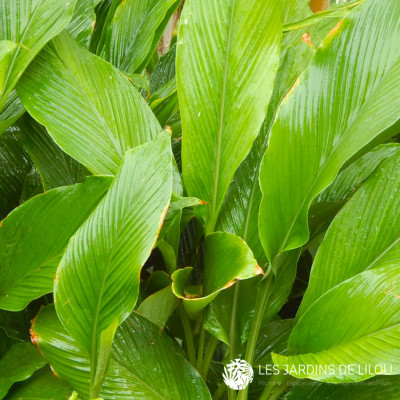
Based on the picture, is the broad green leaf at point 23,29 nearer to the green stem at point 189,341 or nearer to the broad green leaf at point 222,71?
the broad green leaf at point 222,71

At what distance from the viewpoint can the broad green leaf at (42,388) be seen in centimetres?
64

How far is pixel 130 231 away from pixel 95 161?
0.14 m

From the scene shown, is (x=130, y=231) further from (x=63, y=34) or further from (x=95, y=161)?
(x=63, y=34)

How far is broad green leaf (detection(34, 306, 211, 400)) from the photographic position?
629 millimetres

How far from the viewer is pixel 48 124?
66cm

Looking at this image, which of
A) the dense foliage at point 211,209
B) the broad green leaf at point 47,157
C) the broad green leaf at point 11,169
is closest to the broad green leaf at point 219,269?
the dense foliage at point 211,209

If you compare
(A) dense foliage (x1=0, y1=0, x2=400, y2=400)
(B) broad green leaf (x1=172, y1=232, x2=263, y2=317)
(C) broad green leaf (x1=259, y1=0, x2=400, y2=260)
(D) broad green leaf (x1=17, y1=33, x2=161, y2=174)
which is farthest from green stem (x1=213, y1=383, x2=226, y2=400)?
(D) broad green leaf (x1=17, y1=33, x2=161, y2=174)

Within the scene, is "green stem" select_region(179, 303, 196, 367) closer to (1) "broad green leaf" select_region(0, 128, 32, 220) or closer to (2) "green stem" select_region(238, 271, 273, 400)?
(2) "green stem" select_region(238, 271, 273, 400)

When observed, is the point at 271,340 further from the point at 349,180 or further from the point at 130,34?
the point at 130,34

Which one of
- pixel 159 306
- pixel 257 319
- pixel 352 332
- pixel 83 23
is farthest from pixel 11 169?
pixel 352 332

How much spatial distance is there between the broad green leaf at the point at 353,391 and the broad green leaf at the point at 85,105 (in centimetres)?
35

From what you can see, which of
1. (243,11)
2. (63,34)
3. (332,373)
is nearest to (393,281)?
(332,373)

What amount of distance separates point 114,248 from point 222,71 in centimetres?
27

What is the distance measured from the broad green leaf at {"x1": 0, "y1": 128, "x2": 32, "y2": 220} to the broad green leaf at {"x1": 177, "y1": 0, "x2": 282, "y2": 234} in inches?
13.3
